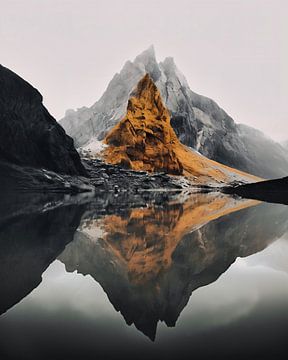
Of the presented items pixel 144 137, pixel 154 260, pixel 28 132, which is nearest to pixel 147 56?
pixel 144 137

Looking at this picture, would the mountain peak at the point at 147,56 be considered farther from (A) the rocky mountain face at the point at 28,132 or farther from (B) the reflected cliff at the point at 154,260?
(B) the reflected cliff at the point at 154,260

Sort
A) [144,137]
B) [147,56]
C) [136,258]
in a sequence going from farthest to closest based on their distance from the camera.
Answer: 1. [147,56]
2. [144,137]
3. [136,258]

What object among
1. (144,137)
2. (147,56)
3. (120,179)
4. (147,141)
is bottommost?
(120,179)

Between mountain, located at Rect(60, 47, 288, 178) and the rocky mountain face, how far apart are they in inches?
2375

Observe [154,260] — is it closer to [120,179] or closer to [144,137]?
[120,179]

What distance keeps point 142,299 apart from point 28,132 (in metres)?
39.4

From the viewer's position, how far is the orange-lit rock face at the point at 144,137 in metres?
70.8

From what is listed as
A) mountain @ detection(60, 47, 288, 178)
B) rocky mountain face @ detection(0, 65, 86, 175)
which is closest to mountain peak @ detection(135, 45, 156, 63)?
mountain @ detection(60, 47, 288, 178)

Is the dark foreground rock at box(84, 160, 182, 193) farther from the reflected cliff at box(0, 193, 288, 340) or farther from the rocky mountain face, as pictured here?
the reflected cliff at box(0, 193, 288, 340)

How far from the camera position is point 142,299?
369cm

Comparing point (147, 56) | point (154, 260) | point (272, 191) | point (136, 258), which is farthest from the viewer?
point (147, 56)

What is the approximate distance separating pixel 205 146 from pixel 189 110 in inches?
703

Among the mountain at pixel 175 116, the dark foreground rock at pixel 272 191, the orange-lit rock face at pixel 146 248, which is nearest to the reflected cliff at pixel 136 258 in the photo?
the orange-lit rock face at pixel 146 248

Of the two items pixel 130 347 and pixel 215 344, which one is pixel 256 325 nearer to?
pixel 215 344
